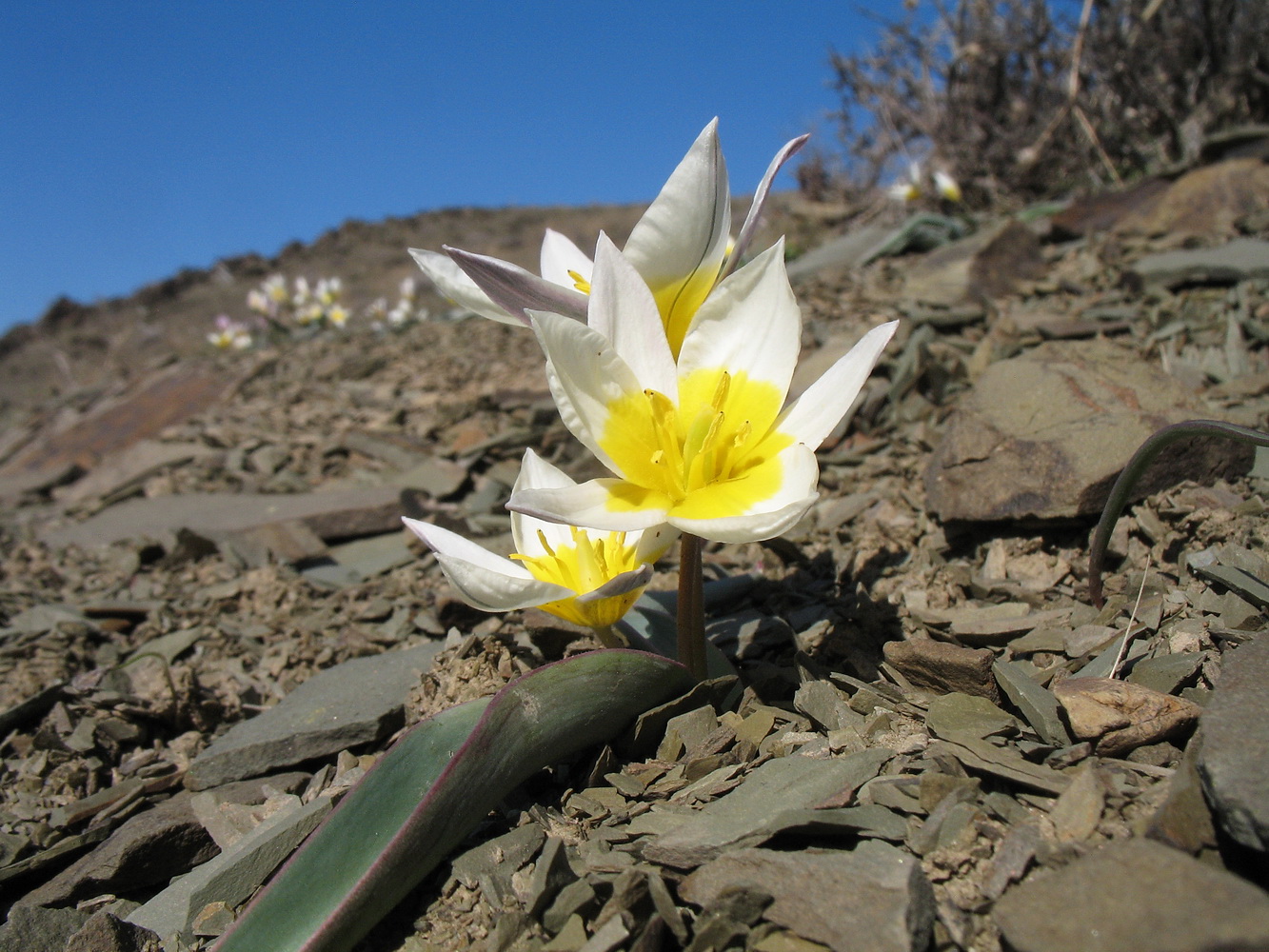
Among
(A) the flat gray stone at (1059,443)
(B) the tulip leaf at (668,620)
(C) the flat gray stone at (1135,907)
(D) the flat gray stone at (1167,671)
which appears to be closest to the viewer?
(C) the flat gray stone at (1135,907)

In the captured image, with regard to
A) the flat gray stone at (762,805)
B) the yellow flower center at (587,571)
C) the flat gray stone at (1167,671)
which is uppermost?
the yellow flower center at (587,571)

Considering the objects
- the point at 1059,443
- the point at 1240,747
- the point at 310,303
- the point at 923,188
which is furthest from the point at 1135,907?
the point at 310,303

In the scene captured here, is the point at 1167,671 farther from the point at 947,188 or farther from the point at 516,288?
the point at 947,188

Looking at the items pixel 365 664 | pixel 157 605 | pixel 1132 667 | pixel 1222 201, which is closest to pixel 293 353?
pixel 157 605

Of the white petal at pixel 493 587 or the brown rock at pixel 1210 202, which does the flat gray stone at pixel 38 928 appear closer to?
the white petal at pixel 493 587

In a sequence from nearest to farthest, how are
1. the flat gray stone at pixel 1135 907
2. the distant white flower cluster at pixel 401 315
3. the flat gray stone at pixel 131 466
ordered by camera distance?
the flat gray stone at pixel 1135 907
the flat gray stone at pixel 131 466
the distant white flower cluster at pixel 401 315

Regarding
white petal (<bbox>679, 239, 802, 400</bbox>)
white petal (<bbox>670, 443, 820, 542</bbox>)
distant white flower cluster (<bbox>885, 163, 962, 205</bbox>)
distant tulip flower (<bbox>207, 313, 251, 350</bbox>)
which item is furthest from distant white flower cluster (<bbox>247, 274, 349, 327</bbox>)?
white petal (<bbox>670, 443, 820, 542</bbox>)

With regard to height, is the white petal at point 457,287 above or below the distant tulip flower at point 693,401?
above

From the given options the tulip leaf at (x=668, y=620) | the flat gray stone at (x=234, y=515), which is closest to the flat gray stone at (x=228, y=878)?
the tulip leaf at (x=668, y=620)
